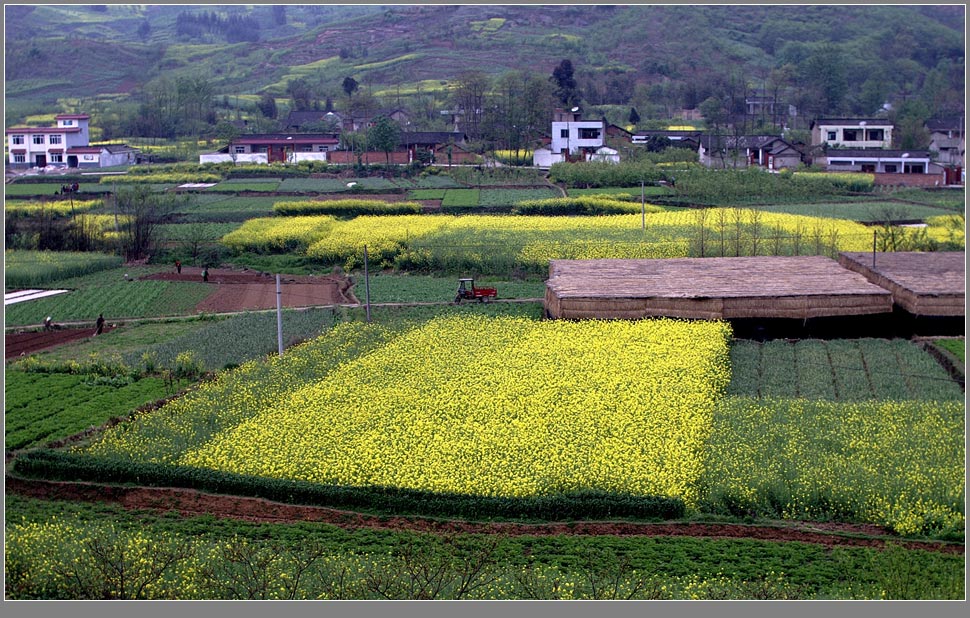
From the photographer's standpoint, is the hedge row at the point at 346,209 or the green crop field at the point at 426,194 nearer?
the hedge row at the point at 346,209

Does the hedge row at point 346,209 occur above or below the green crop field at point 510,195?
below

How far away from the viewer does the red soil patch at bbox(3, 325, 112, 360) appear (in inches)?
904

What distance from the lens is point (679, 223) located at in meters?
36.8

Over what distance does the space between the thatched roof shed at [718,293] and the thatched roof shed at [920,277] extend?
15.7 inches

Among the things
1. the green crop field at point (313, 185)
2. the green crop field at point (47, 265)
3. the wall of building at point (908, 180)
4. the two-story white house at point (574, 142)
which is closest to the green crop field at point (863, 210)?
the wall of building at point (908, 180)

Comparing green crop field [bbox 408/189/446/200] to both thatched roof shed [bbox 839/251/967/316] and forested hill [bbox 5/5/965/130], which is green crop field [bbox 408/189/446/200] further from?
forested hill [bbox 5/5/965/130]

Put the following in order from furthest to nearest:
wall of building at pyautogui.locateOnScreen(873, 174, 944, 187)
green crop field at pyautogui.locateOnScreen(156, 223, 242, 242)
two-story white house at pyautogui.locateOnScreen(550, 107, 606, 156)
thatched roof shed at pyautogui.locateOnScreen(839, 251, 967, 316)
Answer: two-story white house at pyautogui.locateOnScreen(550, 107, 606, 156)
wall of building at pyautogui.locateOnScreen(873, 174, 944, 187)
green crop field at pyautogui.locateOnScreen(156, 223, 242, 242)
thatched roof shed at pyautogui.locateOnScreen(839, 251, 967, 316)

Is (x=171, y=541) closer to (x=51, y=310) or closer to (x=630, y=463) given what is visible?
(x=630, y=463)

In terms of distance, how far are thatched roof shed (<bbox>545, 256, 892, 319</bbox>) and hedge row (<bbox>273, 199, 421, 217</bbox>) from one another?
16.4 meters

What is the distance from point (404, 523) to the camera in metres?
14.1

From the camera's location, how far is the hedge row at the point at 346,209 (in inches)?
1629

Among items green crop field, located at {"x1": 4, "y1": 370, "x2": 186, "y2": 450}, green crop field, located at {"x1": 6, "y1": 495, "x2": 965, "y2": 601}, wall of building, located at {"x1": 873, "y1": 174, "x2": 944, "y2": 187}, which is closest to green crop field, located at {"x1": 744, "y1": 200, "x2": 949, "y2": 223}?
wall of building, located at {"x1": 873, "y1": 174, "x2": 944, "y2": 187}

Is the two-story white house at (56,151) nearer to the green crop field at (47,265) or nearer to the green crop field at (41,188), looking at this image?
the green crop field at (41,188)

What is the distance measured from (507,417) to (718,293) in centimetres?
768
